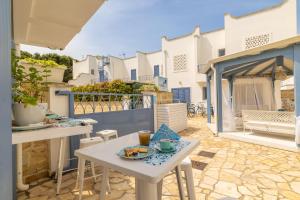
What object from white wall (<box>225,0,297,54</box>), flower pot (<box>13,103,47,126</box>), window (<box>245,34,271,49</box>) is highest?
white wall (<box>225,0,297,54</box>)

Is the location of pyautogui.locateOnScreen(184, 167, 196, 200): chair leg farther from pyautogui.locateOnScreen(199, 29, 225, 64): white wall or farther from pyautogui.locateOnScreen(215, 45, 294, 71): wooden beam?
pyautogui.locateOnScreen(199, 29, 225, 64): white wall

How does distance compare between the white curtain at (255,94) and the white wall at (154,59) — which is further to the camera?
the white wall at (154,59)

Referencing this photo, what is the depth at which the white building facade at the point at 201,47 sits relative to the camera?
1152cm

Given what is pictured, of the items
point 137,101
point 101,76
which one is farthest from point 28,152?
point 101,76

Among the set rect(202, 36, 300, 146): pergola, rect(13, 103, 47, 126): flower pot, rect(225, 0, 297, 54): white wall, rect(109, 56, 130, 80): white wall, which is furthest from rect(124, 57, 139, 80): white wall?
rect(13, 103, 47, 126): flower pot

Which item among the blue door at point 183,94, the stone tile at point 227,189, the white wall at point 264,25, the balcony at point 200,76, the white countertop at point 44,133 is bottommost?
the stone tile at point 227,189

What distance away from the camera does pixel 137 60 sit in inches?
792

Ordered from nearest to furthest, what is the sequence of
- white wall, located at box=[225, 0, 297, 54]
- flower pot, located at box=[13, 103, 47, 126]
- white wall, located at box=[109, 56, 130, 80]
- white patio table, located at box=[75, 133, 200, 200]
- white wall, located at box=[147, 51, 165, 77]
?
white patio table, located at box=[75, 133, 200, 200]
flower pot, located at box=[13, 103, 47, 126]
white wall, located at box=[225, 0, 297, 54]
white wall, located at box=[147, 51, 165, 77]
white wall, located at box=[109, 56, 130, 80]

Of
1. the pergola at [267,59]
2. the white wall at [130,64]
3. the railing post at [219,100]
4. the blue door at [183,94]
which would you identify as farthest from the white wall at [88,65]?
the railing post at [219,100]

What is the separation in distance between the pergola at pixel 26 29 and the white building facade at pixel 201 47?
12858mm

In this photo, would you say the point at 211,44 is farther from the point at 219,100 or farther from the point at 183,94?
the point at 219,100

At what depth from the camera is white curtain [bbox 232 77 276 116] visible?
8898 mm

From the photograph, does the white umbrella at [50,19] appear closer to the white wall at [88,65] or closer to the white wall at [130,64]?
the white wall at [130,64]

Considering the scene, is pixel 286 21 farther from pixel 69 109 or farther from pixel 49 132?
pixel 49 132
